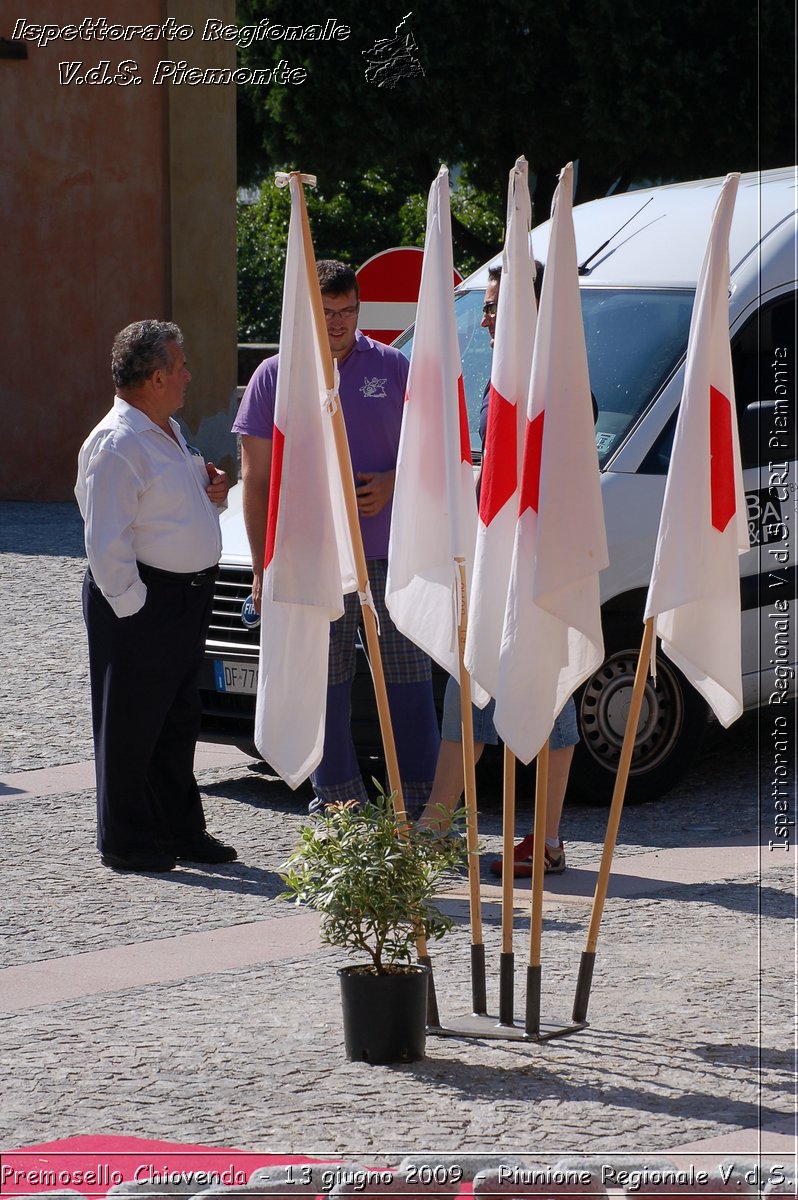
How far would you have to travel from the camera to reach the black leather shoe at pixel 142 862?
6754 millimetres

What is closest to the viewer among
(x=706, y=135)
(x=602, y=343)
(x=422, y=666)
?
(x=422, y=666)

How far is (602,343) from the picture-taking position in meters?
8.16

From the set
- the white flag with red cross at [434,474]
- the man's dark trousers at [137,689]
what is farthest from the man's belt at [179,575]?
the white flag with red cross at [434,474]

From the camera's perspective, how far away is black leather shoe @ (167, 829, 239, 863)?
22.5 ft

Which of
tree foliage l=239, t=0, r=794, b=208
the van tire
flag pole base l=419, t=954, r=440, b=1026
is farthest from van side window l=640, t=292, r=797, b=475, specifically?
tree foliage l=239, t=0, r=794, b=208

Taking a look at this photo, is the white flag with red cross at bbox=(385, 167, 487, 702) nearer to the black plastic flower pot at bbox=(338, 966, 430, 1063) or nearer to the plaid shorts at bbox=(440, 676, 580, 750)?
the black plastic flower pot at bbox=(338, 966, 430, 1063)

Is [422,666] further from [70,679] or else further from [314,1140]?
[70,679]

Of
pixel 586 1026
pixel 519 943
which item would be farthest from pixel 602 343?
pixel 586 1026

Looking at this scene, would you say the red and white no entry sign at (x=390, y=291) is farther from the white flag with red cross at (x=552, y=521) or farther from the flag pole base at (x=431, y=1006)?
the flag pole base at (x=431, y=1006)

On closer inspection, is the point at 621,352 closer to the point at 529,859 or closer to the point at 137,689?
the point at 529,859

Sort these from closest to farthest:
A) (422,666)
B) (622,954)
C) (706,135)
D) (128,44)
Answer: (622,954), (422,666), (128,44), (706,135)

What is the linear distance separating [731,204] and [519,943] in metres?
2.40

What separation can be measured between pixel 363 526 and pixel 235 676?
1297 millimetres

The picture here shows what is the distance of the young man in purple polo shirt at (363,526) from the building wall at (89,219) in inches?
517
